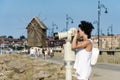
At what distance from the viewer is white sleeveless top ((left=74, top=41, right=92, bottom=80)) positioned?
353 inches

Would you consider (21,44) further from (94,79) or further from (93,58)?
(93,58)

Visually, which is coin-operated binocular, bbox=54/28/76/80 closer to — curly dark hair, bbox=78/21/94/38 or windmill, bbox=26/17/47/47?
curly dark hair, bbox=78/21/94/38

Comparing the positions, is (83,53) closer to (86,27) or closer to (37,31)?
(86,27)

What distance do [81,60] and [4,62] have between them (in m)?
28.4

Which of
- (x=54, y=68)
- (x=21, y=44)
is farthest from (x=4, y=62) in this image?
(x=21, y=44)

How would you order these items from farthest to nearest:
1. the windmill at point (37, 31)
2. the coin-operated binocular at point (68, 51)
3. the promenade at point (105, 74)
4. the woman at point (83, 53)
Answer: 1. the windmill at point (37, 31)
2. the promenade at point (105, 74)
3. the woman at point (83, 53)
4. the coin-operated binocular at point (68, 51)

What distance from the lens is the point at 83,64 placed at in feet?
29.4

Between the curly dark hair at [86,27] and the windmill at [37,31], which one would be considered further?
the windmill at [37,31]

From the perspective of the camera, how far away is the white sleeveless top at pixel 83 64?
29.4 feet

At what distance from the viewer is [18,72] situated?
30.9 metres

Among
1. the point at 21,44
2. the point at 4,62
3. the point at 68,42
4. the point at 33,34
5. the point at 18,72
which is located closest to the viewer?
the point at 68,42

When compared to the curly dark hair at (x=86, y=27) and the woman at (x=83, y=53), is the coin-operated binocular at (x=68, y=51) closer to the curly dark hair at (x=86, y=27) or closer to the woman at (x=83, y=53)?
the woman at (x=83, y=53)

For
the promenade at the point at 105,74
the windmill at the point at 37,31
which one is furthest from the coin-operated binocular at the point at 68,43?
the windmill at the point at 37,31

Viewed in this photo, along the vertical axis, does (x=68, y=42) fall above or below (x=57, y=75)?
above
